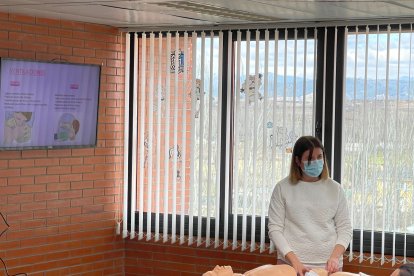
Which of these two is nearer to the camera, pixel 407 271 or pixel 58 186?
pixel 407 271

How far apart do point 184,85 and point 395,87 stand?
5.78 feet

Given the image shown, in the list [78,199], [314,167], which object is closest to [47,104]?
[78,199]

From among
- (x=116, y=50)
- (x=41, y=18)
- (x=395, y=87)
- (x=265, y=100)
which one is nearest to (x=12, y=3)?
(x=41, y=18)

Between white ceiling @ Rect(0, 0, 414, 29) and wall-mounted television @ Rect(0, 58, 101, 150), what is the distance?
1.38 feet

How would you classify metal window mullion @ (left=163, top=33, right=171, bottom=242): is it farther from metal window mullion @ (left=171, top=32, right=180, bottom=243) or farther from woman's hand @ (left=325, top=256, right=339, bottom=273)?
woman's hand @ (left=325, top=256, right=339, bottom=273)

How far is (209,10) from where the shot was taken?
630 centimetres

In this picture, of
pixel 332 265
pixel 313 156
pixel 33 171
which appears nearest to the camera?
pixel 332 265

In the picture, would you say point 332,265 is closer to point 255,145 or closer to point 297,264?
point 297,264

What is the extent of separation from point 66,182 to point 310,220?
100 inches

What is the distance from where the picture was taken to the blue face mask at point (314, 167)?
545 cm

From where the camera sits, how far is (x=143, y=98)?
7.59 metres

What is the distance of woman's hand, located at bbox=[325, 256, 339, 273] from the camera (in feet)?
17.0

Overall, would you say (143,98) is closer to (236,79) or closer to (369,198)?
(236,79)

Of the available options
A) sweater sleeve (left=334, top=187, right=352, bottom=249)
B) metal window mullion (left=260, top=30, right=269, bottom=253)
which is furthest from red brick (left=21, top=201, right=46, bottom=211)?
sweater sleeve (left=334, top=187, right=352, bottom=249)
